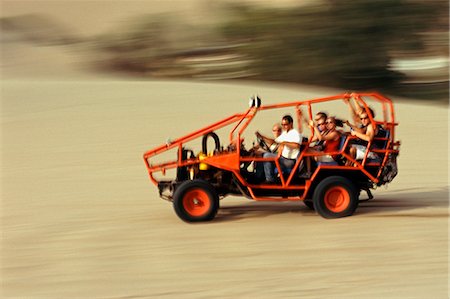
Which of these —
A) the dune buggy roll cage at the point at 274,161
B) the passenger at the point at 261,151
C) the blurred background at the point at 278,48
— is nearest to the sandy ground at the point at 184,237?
the dune buggy roll cage at the point at 274,161

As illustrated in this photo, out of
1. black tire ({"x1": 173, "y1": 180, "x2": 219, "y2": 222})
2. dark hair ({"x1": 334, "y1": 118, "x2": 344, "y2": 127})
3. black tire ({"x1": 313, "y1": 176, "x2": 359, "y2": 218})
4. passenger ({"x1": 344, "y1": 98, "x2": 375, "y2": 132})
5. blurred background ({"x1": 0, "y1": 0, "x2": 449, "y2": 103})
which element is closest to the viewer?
black tire ({"x1": 173, "y1": 180, "x2": 219, "y2": 222})

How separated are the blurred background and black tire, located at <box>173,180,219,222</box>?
16.9 metres

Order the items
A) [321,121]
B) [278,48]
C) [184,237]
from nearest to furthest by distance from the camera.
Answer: [184,237] → [321,121] → [278,48]

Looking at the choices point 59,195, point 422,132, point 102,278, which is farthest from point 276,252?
point 422,132

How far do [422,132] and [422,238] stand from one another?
29.1 ft

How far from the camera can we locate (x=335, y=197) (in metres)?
10.6

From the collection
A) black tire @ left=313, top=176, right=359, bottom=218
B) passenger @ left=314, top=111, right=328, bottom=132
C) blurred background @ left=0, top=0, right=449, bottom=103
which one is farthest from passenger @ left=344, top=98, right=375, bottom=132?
blurred background @ left=0, top=0, right=449, bottom=103

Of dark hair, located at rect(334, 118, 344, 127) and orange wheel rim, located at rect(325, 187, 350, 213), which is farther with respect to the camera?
dark hair, located at rect(334, 118, 344, 127)

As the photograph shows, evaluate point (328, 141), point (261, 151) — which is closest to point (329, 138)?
point (328, 141)

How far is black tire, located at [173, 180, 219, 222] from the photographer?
33.7ft

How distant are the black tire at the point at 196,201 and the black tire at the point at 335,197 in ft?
3.87

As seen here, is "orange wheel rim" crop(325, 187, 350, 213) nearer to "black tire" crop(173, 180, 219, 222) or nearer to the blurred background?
"black tire" crop(173, 180, 219, 222)

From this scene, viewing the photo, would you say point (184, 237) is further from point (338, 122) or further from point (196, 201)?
point (338, 122)

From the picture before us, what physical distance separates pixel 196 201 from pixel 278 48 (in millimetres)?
18131
